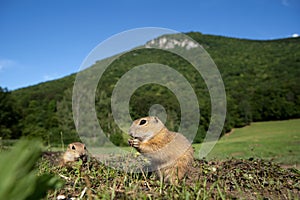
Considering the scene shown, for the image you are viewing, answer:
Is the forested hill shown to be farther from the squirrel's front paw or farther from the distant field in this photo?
the squirrel's front paw

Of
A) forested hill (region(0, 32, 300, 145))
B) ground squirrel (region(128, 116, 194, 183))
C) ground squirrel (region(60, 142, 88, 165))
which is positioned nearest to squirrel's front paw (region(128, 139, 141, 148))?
ground squirrel (region(128, 116, 194, 183))

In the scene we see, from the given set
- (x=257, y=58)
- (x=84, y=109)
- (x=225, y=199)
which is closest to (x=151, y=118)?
(x=225, y=199)

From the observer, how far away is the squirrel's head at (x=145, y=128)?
12.9 feet

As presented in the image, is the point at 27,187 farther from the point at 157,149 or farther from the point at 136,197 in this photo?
the point at 157,149

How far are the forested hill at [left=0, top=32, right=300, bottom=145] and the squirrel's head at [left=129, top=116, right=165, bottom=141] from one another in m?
15.8

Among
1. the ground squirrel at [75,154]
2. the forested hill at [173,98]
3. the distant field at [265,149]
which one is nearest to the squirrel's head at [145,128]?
the ground squirrel at [75,154]

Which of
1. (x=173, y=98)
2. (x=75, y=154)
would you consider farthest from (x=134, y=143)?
(x=173, y=98)

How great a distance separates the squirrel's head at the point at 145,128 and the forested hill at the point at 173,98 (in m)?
15.8

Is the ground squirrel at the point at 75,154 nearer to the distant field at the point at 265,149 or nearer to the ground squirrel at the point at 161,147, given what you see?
the ground squirrel at the point at 161,147

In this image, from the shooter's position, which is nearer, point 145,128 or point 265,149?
point 145,128

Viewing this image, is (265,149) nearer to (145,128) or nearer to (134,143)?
(145,128)

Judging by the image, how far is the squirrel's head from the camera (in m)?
3.95

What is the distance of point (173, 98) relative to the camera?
3662 cm

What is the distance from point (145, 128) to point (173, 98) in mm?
32736
